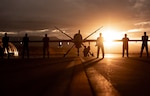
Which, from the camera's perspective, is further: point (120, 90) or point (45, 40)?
point (45, 40)

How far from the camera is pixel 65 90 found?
23.4 ft

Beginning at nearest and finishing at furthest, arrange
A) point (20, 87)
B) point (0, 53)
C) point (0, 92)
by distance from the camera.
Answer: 1. point (0, 92)
2. point (20, 87)
3. point (0, 53)

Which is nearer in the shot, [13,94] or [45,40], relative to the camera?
[13,94]

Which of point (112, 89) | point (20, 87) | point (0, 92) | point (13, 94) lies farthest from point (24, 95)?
point (112, 89)

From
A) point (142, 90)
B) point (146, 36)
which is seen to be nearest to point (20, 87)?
point (142, 90)

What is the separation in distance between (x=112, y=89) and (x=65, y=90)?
106cm

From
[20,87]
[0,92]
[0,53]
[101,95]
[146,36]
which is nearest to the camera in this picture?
[101,95]

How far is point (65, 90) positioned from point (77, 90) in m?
0.27

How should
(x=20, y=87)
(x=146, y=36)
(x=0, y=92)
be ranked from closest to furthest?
(x=0, y=92) → (x=20, y=87) → (x=146, y=36)

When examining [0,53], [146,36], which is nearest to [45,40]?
[0,53]

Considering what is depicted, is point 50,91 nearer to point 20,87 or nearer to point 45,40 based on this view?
point 20,87

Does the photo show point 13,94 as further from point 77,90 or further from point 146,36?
point 146,36

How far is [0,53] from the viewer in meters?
32.4

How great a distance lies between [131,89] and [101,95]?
112cm
